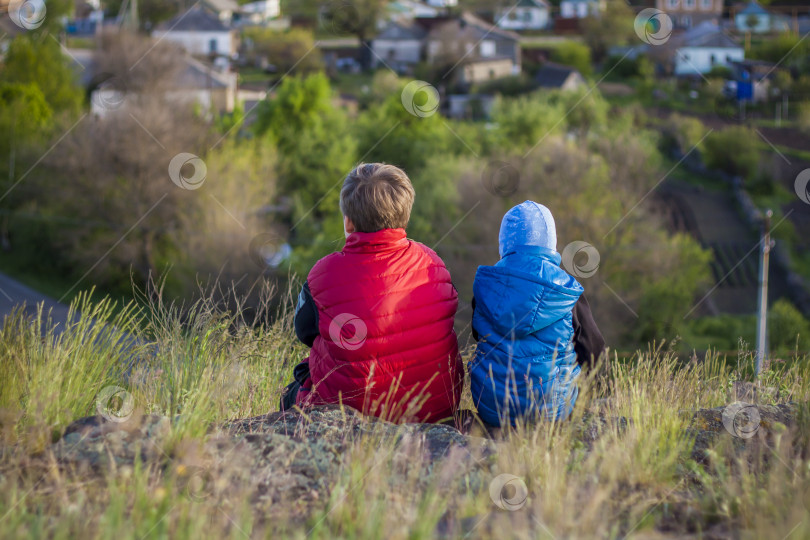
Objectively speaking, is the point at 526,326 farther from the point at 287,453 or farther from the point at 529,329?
the point at 287,453

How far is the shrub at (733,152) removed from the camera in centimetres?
4681

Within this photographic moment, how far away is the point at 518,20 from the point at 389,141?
2099 inches

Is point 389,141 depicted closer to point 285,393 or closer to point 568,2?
point 285,393

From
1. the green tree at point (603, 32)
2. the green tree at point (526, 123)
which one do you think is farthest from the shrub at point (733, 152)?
the green tree at point (603, 32)

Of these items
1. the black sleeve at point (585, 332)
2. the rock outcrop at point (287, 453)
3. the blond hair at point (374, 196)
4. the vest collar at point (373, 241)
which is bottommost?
the rock outcrop at point (287, 453)

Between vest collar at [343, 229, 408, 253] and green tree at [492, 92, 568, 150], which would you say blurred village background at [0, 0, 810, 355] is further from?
vest collar at [343, 229, 408, 253]

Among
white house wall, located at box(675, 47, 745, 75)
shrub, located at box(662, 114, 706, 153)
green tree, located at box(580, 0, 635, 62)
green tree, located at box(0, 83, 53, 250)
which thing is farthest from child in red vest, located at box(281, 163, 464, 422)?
green tree, located at box(580, 0, 635, 62)

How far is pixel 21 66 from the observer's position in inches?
1513

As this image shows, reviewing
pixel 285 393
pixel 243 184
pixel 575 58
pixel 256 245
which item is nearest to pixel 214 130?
pixel 243 184

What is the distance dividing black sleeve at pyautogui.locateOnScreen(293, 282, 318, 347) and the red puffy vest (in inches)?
1.5

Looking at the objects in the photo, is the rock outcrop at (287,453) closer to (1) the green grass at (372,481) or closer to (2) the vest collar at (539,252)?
(1) the green grass at (372,481)

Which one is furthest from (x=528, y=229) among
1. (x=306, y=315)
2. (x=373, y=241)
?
(x=306, y=315)

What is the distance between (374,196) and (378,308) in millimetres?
397

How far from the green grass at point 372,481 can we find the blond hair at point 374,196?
784 millimetres
